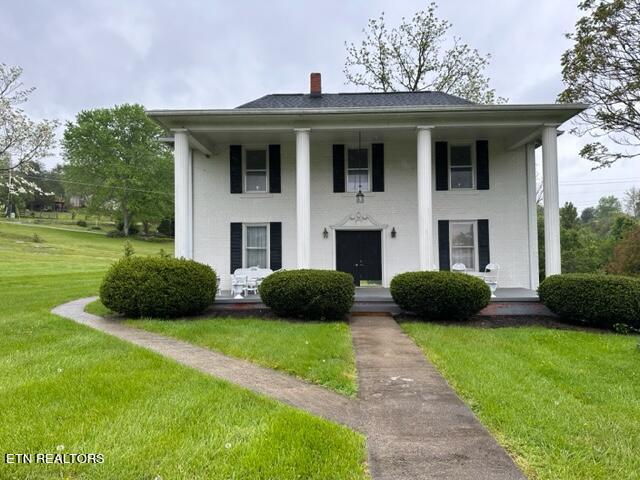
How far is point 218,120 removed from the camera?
10.2 meters

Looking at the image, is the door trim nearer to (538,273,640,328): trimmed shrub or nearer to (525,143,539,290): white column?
(525,143,539,290): white column

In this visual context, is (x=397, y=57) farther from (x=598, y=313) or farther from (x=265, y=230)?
(x=598, y=313)

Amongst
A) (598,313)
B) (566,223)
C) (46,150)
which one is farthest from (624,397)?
(566,223)

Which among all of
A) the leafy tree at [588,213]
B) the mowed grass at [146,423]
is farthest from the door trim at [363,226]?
the leafy tree at [588,213]

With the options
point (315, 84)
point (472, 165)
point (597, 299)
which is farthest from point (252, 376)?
point (315, 84)

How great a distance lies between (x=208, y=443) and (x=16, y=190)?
20.9m

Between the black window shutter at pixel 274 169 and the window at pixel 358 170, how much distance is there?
2.23 meters

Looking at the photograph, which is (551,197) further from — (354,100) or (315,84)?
(315,84)

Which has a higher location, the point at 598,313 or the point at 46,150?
the point at 46,150

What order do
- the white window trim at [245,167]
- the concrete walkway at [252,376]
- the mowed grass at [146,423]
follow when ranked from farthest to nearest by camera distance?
1. the white window trim at [245,167]
2. the concrete walkway at [252,376]
3. the mowed grass at [146,423]

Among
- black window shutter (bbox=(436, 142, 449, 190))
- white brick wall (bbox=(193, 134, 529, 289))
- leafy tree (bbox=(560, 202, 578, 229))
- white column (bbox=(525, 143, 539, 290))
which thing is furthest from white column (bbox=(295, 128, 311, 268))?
leafy tree (bbox=(560, 202, 578, 229))

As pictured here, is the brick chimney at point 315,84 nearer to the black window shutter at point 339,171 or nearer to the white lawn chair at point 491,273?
the black window shutter at point 339,171

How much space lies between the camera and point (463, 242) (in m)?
12.2

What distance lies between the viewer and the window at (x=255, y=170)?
12.5 m
